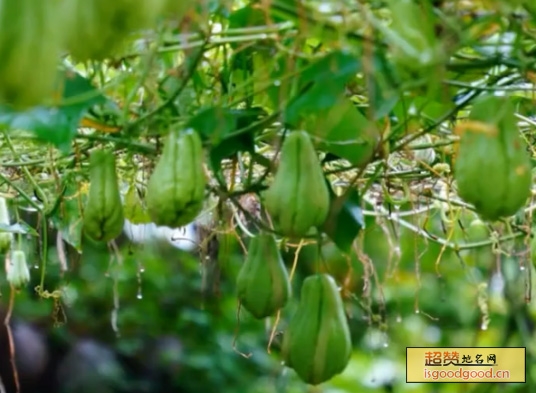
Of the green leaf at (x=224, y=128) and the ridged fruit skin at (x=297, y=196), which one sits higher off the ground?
the green leaf at (x=224, y=128)

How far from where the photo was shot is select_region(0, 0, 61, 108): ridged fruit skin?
0.24 m

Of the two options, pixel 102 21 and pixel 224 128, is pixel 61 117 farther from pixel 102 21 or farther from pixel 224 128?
pixel 102 21

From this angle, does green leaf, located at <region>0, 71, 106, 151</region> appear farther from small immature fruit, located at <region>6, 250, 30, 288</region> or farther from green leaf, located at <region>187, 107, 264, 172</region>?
small immature fruit, located at <region>6, 250, 30, 288</region>

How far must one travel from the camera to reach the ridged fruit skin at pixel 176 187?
46cm

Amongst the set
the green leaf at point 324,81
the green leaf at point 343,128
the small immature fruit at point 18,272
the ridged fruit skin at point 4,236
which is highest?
the green leaf at point 324,81

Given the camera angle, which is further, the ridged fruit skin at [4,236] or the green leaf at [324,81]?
the ridged fruit skin at [4,236]

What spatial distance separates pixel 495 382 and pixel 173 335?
119 cm

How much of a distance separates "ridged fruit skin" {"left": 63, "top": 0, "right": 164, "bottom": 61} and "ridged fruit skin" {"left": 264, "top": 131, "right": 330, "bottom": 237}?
207 millimetres

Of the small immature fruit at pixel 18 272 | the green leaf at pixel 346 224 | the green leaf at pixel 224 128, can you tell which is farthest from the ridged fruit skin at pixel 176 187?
the small immature fruit at pixel 18 272

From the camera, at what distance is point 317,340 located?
1.76 ft

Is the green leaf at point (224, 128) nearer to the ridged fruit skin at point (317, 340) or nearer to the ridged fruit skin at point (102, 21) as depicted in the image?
the ridged fruit skin at point (317, 340)

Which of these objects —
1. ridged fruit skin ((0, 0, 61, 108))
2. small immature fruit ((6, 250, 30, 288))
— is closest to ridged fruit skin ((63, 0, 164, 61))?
ridged fruit skin ((0, 0, 61, 108))

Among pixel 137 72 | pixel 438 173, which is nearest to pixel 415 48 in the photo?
pixel 137 72

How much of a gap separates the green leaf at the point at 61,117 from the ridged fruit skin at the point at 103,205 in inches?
1.6
